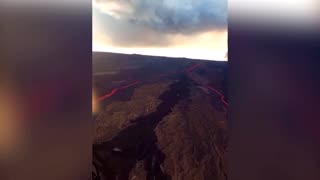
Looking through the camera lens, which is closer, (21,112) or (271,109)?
(21,112)

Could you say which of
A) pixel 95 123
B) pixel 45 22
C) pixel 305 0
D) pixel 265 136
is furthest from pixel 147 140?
pixel 305 0

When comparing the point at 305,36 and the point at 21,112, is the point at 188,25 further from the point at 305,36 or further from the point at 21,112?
the point at 21,112

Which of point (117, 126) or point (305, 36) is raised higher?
point (305, 36)

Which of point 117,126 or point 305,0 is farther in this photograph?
point 305,0

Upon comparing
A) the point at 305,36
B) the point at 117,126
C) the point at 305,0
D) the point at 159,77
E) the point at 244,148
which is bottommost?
the point at 244,148


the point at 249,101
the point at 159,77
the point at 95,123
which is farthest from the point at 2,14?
the point at 249,101

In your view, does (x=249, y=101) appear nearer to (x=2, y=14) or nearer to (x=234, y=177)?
(x=234, y=177)
